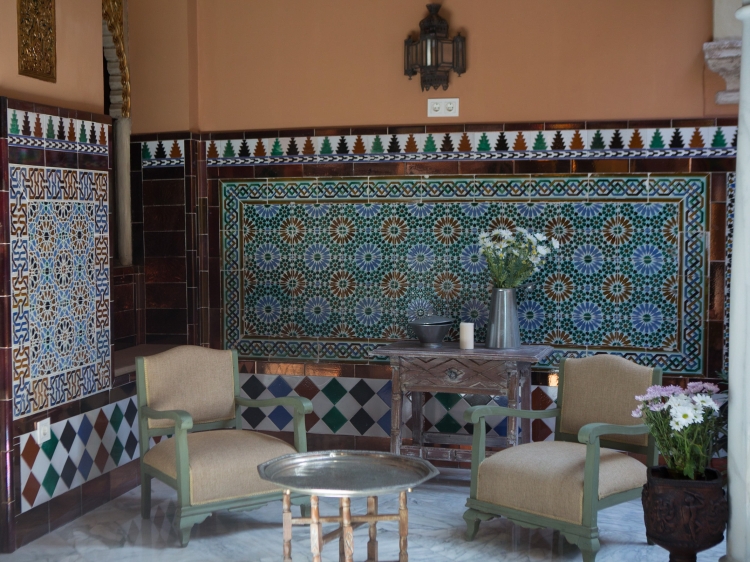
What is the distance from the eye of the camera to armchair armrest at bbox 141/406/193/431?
182 inches

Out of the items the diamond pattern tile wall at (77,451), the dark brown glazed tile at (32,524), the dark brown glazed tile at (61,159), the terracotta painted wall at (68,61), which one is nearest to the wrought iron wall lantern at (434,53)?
the terracotta painted wall at (68,61)

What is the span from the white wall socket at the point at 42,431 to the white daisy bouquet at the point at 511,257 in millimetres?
2683

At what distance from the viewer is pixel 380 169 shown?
6066 millimetres

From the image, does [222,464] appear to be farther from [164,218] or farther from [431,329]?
[164,218]

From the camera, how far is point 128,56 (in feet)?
21.1

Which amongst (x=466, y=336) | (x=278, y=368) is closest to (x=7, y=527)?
(x=278, y=368)

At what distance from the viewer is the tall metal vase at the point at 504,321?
5566 mm

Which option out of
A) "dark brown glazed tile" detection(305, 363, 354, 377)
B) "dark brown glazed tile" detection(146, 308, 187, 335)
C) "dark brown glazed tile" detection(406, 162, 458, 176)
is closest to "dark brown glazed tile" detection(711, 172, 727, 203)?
"dark brown glazed tile" detection(406, 162, 458, 176)

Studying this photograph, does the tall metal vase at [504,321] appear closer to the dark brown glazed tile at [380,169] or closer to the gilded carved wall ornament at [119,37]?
the dark brown glazed tile at [380,169]

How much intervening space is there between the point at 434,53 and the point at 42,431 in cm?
319

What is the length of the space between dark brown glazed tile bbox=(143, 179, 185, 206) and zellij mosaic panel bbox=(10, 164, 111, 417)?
41.0 inches

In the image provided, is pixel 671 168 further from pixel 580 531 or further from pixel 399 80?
pixel 580 531

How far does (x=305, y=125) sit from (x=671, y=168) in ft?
7.79

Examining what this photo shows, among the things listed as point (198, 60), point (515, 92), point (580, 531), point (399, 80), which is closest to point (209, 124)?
point (198, 60)
